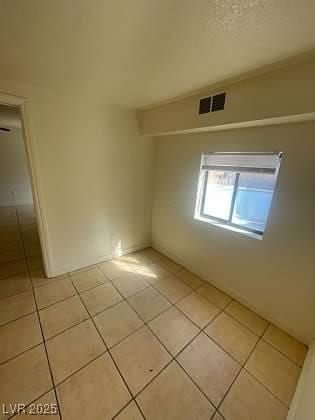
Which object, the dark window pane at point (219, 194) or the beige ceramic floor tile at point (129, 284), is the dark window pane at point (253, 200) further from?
the beige ceramic floor tile at point (129, 284)

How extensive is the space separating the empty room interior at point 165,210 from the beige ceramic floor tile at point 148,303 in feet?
0.08

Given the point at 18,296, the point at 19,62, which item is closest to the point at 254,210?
the point at 19,62

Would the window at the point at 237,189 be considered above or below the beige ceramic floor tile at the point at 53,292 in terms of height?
above

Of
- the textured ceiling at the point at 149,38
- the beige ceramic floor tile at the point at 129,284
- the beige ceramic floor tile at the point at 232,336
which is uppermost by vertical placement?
the textured ceiling at the point at 149,38

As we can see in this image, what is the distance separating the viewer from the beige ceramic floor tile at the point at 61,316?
159 cm

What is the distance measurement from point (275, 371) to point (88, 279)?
207 centimetres

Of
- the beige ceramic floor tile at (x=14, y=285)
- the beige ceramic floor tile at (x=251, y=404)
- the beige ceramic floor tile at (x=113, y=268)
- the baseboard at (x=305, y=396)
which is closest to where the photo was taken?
the baseboard at (x=305, y=396)

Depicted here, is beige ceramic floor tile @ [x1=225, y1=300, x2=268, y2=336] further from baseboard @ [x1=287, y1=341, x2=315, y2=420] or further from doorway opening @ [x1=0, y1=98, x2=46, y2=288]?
doorway opening @ [x1=0, y1=98, x2=46, y2=288]

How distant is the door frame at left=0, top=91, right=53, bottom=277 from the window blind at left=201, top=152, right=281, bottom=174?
6.34ft

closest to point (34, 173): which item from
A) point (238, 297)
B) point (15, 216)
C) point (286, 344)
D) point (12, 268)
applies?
point (12, 268)

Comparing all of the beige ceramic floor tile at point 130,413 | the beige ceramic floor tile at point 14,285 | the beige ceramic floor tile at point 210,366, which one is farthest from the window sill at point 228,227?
the beige ceramic floor tile at point 14,285

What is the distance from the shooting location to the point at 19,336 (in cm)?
150

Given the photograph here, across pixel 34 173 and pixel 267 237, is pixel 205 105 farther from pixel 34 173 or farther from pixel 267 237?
pixel 34 173

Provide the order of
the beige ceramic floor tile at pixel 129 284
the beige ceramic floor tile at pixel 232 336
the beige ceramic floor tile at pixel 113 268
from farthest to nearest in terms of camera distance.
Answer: the beige ceramic floor tile at pixel 113 268 → the beige ceramic floor tile at pixel 129 284 → the beige ceramic floor tile at pixel 232 336
